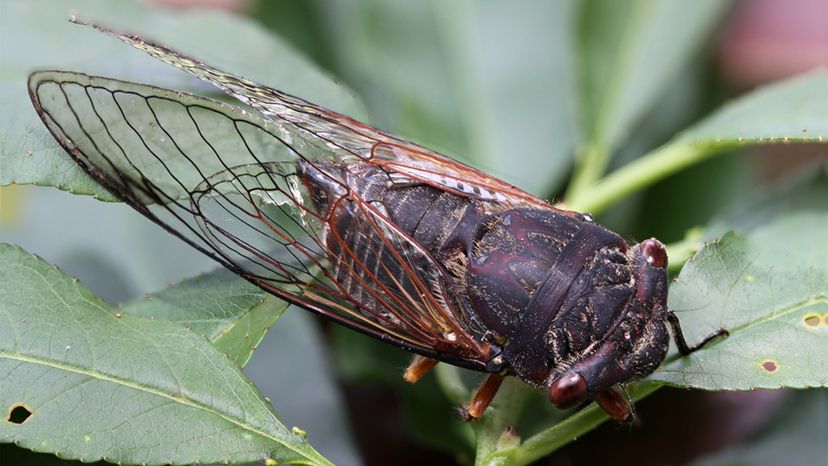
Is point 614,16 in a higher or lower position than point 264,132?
higher

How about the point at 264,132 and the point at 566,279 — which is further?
the point at 264,132

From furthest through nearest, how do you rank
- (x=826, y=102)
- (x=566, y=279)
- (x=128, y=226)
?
(x=128, y=226), (x=826, y=102), (x=566, y=279)

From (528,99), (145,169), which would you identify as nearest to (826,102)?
(528,99)

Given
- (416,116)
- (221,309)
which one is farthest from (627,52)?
(221,309)

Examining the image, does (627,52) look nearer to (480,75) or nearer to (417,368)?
(480,75)

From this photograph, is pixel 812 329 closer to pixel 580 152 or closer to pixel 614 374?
pixel 614 374

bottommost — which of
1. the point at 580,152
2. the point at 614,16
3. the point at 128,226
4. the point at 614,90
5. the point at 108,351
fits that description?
the point at 128,226
